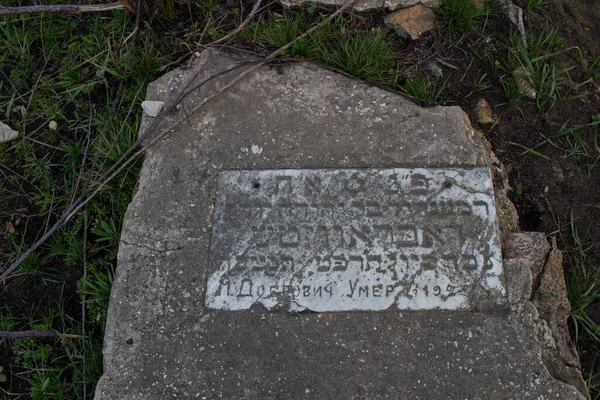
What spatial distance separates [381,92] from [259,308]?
1.03 meters

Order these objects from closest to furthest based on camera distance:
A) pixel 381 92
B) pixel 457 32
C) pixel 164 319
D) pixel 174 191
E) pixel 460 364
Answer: pixel 460 364, pixel 164 319, pixel 174 191, pixel 381 92, pixel 457 32

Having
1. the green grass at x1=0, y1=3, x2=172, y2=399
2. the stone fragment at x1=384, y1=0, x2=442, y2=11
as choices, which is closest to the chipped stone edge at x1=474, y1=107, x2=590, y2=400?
the stone fragment at x1=384, y1=0, x2=442, y2=11

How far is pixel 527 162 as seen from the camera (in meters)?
2.26

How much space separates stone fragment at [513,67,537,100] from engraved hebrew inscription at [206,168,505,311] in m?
0.69

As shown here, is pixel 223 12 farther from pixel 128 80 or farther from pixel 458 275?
pixel 458 275

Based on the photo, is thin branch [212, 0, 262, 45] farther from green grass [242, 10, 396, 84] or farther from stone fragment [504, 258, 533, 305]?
stone fragment [504, 258, 533, 305]

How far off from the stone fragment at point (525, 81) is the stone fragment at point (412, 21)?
46 cm

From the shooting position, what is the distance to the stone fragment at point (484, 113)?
2299 millimetres

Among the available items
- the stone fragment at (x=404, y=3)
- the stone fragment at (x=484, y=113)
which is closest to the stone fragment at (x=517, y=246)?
the stone fragment at (x=484, y=113)

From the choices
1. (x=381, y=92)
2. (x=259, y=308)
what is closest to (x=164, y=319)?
(x=259, y=308)

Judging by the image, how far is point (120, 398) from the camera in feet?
5.65

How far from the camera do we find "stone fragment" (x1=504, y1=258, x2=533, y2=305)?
175cm

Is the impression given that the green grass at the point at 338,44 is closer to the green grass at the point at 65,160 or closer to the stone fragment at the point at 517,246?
the green grass at the point at 65,160

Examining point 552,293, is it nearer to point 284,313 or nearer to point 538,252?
point 538,252
